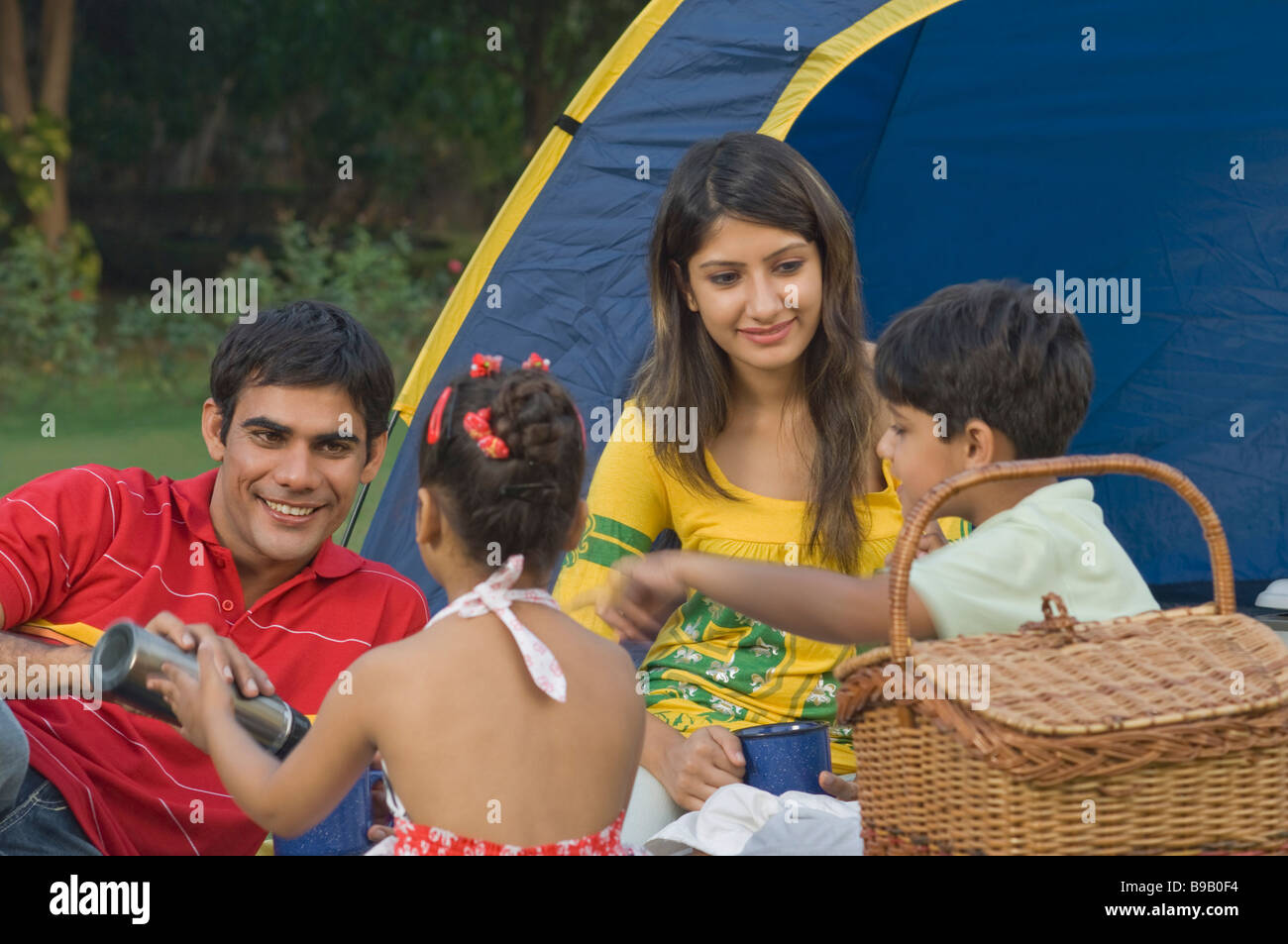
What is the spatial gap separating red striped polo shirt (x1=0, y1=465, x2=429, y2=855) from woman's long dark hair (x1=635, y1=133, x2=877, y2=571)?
0.46 m

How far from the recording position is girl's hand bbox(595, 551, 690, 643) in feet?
4.58

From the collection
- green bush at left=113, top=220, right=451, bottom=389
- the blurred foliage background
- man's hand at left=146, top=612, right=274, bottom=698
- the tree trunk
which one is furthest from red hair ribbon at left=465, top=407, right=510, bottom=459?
the tree trunk

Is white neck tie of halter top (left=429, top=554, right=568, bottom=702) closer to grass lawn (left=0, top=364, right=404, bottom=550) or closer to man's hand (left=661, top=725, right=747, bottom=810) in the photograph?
man's hand (left=661, top=725, right=747, bottom=810)

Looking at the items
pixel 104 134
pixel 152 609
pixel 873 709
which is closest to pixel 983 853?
pixel 873 709

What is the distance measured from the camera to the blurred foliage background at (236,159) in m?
7.49

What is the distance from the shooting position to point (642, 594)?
4.67 feet

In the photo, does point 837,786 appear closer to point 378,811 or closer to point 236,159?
point 378,811

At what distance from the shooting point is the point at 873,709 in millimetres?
1317

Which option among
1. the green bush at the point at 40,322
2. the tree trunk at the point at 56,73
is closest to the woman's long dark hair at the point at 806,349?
the green bush at the point at 40,322

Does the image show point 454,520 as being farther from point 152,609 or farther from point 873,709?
point 152,609

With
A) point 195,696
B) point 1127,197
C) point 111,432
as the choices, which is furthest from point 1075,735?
point 111,432

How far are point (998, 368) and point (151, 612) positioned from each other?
985mm

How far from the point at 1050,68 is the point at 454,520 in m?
1.89

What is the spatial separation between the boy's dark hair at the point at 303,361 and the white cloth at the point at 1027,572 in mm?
743
